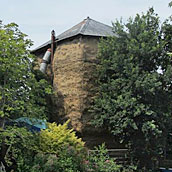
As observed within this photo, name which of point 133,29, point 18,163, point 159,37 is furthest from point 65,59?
point 18,163

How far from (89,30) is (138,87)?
17.0 ft

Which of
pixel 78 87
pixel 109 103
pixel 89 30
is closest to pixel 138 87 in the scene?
pixel 109 103

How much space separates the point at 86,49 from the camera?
14695 mm

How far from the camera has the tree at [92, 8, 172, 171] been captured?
11992 mm

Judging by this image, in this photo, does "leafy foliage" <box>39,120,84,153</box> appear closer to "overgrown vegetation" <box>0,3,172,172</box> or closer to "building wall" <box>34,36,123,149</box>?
"overgrown vegetation" <box>0,3,172,172</box>

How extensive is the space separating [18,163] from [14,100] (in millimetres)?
2199

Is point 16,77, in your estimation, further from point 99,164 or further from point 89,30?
point 89,30

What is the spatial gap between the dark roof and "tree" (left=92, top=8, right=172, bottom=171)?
1.72 meters

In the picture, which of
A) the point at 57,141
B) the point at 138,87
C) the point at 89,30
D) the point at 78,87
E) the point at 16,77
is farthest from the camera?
the point at 89,30

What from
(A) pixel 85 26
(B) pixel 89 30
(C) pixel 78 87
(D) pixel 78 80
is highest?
(A) pixel 85 26

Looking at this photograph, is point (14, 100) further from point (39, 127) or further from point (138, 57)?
point (138, 57)

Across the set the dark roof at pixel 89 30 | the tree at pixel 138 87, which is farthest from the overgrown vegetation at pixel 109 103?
the dark roof at pixel 89 30

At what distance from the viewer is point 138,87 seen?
12039mm

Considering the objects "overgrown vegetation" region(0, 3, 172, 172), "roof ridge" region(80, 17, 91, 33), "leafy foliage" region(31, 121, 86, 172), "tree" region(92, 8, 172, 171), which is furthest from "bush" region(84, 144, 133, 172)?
"roof ridge" region(80, 17, 91, 33)
